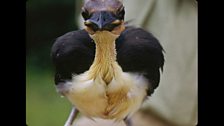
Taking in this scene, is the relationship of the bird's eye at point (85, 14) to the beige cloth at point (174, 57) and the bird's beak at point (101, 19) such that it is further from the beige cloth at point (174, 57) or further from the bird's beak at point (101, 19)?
the beige cloth at point (174, 57)

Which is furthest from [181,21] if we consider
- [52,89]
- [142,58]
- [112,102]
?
[52,89]

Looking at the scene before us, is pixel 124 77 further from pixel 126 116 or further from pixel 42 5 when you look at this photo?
pixel 42 5

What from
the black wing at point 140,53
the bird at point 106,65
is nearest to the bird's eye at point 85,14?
the bird at point 106,65

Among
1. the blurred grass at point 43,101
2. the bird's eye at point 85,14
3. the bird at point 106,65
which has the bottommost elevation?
the blurred grass at point 43,101

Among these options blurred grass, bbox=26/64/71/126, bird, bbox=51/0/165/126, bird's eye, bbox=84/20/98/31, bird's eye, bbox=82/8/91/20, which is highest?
bird's eye, bbox=82/8/91/20

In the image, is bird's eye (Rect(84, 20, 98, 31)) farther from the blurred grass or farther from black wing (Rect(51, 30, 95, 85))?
the blurred grass

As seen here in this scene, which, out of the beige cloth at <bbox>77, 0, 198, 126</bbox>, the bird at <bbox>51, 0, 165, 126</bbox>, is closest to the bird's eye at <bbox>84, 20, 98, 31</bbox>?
the bird at <bbox>51, 0, 165, 126</bbox>

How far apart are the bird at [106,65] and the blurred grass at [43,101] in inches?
1.0

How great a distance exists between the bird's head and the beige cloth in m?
0.07

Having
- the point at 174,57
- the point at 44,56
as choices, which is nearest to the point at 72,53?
the point at 44,56

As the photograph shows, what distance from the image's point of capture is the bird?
173 centimetres

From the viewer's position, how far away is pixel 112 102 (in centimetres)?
175

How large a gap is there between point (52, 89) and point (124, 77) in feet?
0.69

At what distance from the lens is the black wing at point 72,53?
5.68 ft
